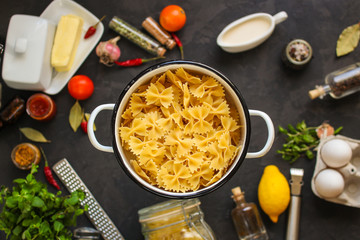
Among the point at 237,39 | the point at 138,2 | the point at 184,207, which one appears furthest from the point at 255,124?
the point at 138,2

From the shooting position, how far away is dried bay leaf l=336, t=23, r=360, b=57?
1.54 meters

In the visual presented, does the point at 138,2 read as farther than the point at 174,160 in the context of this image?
Yes

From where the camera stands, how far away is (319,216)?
1.53 meters

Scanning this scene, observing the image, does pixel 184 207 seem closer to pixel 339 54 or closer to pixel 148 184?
pixel 148 184

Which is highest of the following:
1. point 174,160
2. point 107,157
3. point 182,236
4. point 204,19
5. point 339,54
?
point 204,19

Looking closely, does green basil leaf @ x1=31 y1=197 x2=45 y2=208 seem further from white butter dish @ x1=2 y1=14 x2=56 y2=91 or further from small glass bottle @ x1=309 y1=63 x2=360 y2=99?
small glass bottle @ x1=309 y1=63 x2=360 y2=99

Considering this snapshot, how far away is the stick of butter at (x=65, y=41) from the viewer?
59.6 inches

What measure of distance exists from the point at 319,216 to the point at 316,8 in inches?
36.1

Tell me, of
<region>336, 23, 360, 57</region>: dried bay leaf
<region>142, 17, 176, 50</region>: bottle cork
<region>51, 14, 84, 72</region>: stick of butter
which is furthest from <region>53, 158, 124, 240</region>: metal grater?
<region>336, 23, 360, 57</region>: dried bay leaf

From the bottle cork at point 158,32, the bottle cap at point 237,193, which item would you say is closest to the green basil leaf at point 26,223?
the bottle cap at point 237,193

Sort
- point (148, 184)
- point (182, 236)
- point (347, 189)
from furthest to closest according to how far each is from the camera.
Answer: point (347, 189)
point (182, 236)
point (148, 184)

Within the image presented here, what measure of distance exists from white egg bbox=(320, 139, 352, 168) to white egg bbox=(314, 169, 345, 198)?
4 cm

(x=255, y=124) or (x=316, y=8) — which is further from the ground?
(x=316, y=8)

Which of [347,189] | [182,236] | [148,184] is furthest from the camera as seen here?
[347,189]
